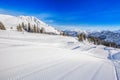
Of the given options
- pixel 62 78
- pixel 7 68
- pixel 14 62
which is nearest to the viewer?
pixel 62 78

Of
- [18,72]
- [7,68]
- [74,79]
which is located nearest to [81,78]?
[74,79]

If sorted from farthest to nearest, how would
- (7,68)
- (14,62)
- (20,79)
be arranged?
(14,62) < (7,68) < (20,79)

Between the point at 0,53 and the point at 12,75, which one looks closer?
the point at 12,75

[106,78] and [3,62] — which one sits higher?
[3,62]

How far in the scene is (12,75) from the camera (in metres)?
5.15

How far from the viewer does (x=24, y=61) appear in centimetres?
719

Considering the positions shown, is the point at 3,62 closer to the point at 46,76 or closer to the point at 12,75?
the point at 12,75

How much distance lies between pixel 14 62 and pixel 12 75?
151cm

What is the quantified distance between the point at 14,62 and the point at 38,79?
2073mm

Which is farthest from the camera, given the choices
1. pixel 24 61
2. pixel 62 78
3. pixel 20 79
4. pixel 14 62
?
pixel 24 61

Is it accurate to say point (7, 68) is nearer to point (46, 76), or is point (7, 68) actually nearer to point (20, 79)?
point (20, 79)

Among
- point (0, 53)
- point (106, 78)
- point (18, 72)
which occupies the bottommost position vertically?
point (106, 78)

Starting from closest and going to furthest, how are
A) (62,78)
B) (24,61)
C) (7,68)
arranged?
(62,78), (7,68), (24,61)

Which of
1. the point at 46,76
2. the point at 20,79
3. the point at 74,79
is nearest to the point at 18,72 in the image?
the point at 20,79
